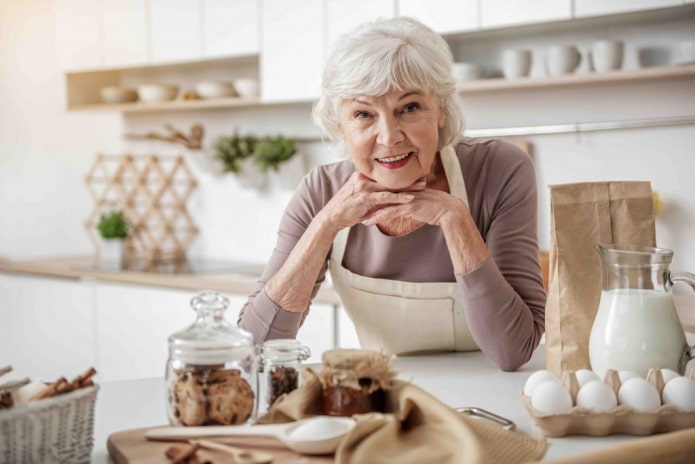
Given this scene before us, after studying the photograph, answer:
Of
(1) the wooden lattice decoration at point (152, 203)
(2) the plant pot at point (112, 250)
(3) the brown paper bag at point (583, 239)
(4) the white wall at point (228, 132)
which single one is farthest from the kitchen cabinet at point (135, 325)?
(3) the brown paper bag at point (583, 239)

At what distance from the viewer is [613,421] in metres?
1.11

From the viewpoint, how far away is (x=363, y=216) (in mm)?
1824

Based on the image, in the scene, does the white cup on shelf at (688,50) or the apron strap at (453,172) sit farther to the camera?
the white cup on shelf at (688,50)

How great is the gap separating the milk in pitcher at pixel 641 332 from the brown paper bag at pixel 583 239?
94mm

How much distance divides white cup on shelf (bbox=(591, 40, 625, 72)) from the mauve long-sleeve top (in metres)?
1.08

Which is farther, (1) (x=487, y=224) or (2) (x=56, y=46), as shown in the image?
(2) (x=56, y=46)

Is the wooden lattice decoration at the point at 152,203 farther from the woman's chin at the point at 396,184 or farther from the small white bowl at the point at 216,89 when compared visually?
the woman's chin at the point at 396,184

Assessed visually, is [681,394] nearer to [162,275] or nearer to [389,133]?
[389,133]

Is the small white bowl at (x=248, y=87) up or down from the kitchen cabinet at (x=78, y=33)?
down

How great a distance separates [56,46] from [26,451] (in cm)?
388

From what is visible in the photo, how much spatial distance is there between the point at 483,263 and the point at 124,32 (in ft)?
9.77

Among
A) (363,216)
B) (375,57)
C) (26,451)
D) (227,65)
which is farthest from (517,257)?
(227,65)

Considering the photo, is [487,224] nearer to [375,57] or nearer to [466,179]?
[466,179]

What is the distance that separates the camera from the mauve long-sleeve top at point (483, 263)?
162 centimetres
